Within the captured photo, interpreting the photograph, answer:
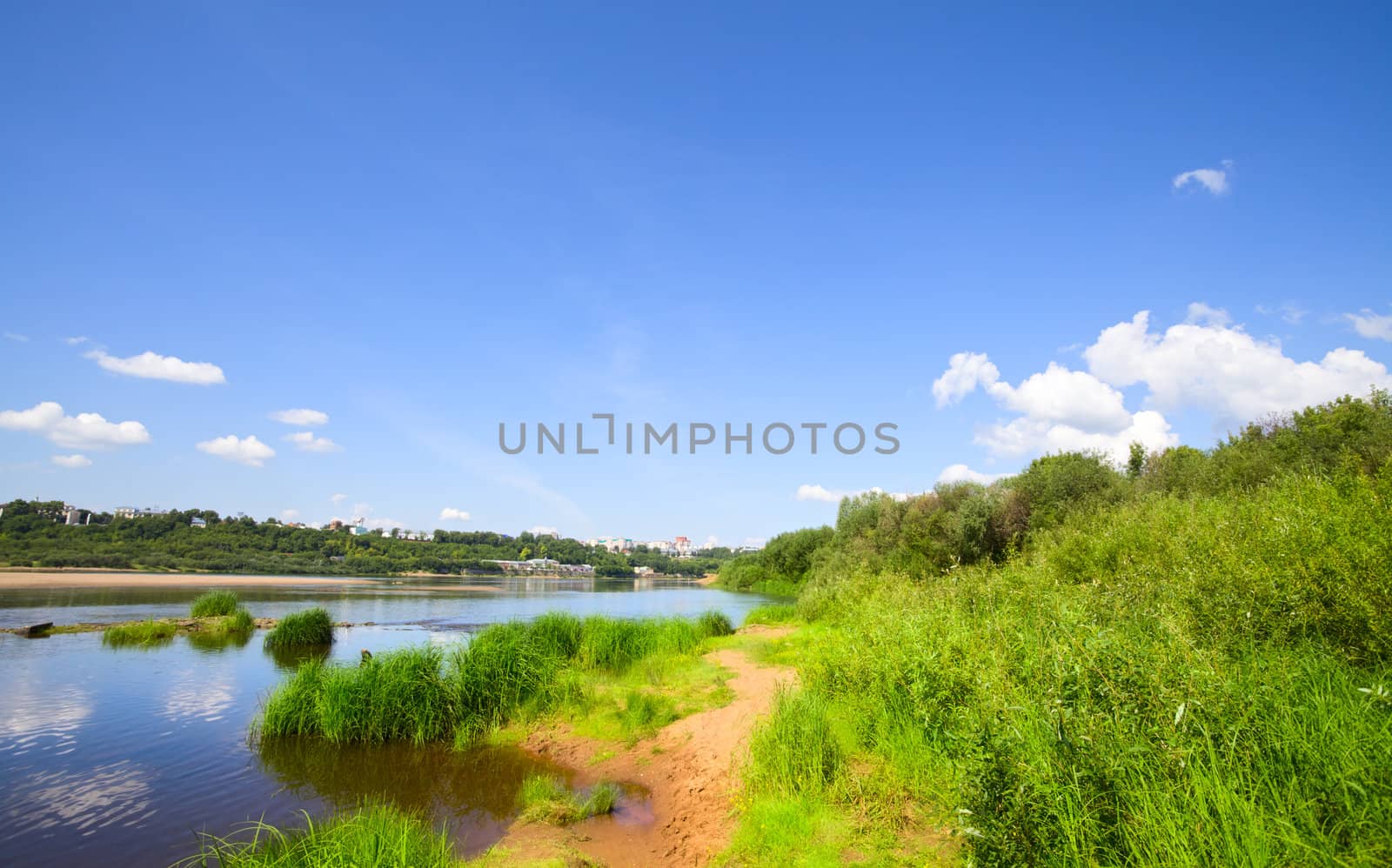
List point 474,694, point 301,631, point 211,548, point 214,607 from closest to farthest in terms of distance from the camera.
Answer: point 474,694 < point 301,631 < point 214,607 < point 211,548

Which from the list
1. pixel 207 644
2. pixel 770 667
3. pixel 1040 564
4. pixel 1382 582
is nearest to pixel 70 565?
pixel 207 644

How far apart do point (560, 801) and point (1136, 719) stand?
7705 mm

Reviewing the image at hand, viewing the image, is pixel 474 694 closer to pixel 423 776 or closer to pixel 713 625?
pixel 423 776

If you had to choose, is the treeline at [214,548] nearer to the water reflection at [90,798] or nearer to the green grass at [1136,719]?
the water reflection at [90,798]

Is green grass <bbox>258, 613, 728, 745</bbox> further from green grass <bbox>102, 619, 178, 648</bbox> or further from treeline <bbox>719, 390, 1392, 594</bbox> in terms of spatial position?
green grass <bbox>102, 619, 178, 648</bbox>

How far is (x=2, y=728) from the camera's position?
1299 centimetres

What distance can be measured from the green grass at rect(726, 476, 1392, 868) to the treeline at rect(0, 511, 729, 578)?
9385cm

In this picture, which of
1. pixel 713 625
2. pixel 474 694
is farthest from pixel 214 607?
pixel 474 694

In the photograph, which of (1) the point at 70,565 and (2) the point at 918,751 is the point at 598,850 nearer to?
(2) the point at 918,751

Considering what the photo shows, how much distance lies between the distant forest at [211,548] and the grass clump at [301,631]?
69.0 meters

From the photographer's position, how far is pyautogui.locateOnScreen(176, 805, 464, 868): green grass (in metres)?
6.18

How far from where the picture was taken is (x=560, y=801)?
922 centimetres

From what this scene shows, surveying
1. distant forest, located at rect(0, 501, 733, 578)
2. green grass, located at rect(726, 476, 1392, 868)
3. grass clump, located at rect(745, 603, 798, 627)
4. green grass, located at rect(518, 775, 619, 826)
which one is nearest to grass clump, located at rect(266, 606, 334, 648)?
grass clump, located at rect(745, 603, 798, 627)

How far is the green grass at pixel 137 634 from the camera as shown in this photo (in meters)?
24.0
